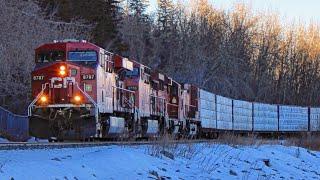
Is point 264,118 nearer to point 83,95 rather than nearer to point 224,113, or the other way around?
point 224,113

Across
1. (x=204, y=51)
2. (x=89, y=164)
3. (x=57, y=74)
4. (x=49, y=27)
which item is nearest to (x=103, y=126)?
(x=57, y=74)

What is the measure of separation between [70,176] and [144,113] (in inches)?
584

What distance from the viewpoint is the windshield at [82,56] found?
60.4 ft

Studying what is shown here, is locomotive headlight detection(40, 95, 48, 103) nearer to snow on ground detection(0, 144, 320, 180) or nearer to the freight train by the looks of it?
the freight train

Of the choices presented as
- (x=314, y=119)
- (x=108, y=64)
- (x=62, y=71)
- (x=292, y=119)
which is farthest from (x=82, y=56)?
(x=314, y=119)

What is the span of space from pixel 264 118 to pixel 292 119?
4.15 meters

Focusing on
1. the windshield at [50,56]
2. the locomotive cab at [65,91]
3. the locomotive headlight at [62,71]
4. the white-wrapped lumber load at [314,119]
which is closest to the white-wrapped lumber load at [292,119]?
the white-wrapped lumber load at [314,119]

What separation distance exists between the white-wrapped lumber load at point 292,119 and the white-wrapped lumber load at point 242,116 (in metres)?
4.40

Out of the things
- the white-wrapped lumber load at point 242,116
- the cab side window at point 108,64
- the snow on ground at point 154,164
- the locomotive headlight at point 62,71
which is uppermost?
the cab side window at point 108,64

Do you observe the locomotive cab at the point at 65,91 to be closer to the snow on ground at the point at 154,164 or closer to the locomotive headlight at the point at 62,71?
the locomotive headlight at the point at 62,71

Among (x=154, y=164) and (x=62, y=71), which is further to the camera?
(x=62, y=71)

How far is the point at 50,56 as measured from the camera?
18547mm

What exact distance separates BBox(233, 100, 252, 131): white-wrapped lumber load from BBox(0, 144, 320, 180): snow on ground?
2065cm

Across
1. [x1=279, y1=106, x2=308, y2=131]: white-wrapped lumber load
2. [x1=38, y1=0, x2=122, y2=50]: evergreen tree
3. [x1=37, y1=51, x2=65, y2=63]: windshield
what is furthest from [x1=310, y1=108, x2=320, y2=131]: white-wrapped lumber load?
[x1=37, y1=51, x2=65, y2=63]: windshield
